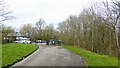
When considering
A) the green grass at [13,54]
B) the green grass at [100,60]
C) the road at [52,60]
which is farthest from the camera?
the green grass at [13,54]

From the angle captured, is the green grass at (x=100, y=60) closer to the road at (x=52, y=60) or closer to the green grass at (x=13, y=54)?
the road at (x=52, y=60)

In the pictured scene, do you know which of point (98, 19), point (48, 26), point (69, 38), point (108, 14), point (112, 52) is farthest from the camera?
point (48, 26)

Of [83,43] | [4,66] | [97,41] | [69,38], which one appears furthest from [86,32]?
[4,66]

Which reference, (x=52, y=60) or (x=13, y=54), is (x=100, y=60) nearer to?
(x=52, y=60)

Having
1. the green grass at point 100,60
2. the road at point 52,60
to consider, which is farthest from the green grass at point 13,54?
the green grass at point 100,60

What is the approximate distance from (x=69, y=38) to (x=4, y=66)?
152 feet

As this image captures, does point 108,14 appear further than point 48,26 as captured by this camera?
No

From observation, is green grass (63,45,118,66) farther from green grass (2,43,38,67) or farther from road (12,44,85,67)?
green grass (2,43,38,67)

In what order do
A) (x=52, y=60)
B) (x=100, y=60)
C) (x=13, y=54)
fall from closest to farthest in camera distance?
(x=100, y=60) < (x=52, y=60) < (x=13, y=54)

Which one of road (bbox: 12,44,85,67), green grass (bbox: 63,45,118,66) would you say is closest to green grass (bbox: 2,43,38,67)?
road (bbox: 12,44,85,67)

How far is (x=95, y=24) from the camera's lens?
4269 centimetres

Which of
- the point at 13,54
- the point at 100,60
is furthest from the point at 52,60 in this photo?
the point at 13,54

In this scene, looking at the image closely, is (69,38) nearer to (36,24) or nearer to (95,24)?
(95,24)

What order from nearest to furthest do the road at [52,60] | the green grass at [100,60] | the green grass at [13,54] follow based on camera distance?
1. the green grass at [100,60]
2. the road at [52,60]
3. the green grass at [13,54]
